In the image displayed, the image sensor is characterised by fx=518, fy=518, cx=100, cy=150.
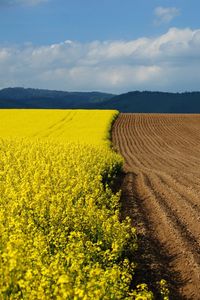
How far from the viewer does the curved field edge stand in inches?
249

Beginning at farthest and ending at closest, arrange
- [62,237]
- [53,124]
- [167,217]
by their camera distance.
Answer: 1. [53,124]
2. [167,217]
3. [62,237]

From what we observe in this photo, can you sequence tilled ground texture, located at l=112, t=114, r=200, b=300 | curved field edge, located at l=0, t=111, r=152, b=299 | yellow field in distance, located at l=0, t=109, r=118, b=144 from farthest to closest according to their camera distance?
yellow field in distance, located at l=0, t=109, r=118, b=144, tilled ground texture, located at l=112, t=114, r=200, b=300, curved field edge, located at l=0, t=111, r=152, b=299

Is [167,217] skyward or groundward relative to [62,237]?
groundward

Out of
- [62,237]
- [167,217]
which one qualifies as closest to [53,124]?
[167,217]

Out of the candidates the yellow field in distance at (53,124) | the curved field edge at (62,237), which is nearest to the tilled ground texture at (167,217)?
the curved field edge at (62,237)

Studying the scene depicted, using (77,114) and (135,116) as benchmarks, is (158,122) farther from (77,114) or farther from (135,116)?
(77,114)

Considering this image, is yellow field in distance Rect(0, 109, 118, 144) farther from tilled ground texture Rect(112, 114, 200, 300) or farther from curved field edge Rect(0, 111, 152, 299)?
curved field edge Rect(0, 111, 152, 299)

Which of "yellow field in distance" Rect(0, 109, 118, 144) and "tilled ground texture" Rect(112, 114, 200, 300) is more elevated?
"yellow field in distance" Rect(0, 109, 118, 144)

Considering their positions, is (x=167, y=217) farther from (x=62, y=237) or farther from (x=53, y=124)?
(x=53, y=124)

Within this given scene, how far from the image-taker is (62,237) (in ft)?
28.6

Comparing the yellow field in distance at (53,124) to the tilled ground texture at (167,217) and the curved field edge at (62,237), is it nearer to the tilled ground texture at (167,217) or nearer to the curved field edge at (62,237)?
the tilled ground texture at (167,217)

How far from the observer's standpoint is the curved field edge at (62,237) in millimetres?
6336

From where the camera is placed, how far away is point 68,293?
5586mm

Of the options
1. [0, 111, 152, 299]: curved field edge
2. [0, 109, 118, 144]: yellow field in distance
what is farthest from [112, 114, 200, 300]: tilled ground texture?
[0, 109, 118, 144]: yellow field in distance
